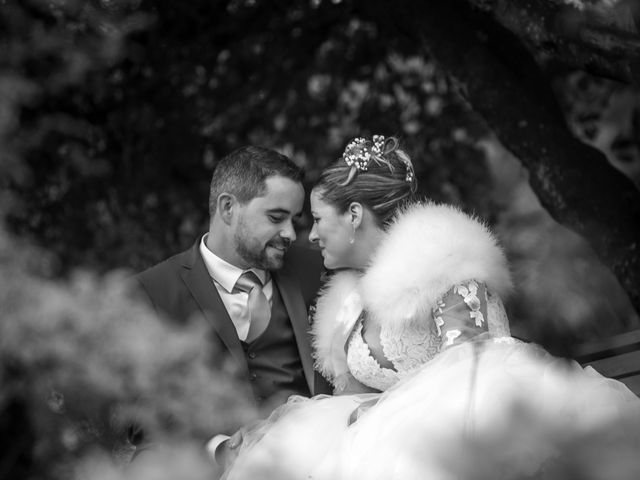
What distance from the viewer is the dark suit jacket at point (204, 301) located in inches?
136

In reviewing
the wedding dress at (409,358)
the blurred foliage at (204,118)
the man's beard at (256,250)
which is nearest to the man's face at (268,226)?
the man's beard at (256,250)

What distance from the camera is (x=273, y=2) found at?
559cm

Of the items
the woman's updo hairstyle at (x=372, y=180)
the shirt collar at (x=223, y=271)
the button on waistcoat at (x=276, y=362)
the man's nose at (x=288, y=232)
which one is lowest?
the button on waistcoat at (x=276, y=362)

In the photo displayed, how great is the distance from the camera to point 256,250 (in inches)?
141

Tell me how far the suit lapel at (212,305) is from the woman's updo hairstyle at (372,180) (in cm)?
54

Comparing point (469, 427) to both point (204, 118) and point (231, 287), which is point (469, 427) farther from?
point (204, 118)

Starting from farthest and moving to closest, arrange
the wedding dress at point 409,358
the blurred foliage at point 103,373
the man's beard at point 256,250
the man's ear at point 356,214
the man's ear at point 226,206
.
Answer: the man's ear at point 226,206
the man's beard at point 256,250
the man's ear at point 356,214
the blurred foliage at point 103,373
the wedding dress at point 409,358

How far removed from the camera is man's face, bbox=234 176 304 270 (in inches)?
141

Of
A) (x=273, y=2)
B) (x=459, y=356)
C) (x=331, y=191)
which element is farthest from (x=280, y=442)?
(x=273, y=2)

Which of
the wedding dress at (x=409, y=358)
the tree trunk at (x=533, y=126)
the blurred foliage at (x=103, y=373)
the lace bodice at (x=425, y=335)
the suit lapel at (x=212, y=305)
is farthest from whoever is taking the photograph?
the tree trunk at (x=533, y=126)

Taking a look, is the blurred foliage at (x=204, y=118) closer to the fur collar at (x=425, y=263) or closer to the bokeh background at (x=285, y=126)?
the bokeh background at (x=285, y=126)

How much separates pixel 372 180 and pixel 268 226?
0.49 metres

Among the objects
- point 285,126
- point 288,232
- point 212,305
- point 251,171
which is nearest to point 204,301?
point 212,305

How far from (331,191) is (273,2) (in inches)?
102
